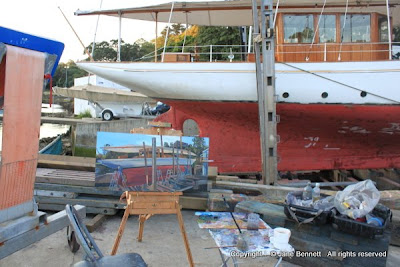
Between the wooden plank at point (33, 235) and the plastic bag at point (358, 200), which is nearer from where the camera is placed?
the wooden plank at point (33, 235)

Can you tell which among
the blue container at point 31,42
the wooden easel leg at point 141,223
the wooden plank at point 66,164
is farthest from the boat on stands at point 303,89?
the blue container at point 31,42

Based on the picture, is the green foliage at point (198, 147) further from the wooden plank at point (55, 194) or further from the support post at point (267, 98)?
the wooden plank at point (55, 194)

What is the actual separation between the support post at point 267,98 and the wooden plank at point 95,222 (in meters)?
2.85

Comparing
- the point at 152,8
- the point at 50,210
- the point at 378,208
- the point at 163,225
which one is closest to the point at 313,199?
the point at 378,208

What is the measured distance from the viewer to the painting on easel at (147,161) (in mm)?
4508

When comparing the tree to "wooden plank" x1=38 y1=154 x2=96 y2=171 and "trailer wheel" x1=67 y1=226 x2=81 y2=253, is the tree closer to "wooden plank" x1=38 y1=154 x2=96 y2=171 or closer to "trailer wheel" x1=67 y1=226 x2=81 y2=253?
"wooden plank" x1=38 y1=154 x2=96 y2=171

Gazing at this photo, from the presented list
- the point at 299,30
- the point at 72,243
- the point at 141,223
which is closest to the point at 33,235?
the point at 72,243

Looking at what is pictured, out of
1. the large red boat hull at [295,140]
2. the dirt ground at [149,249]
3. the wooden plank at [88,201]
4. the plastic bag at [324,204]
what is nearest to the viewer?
the dirt ground at [149,249]

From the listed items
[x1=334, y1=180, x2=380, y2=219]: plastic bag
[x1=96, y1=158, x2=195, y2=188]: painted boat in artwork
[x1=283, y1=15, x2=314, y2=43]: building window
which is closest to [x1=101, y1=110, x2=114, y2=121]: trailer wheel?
[x1=283, y1=15, x2=314, y2=43]: building window

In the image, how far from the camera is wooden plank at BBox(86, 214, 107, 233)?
494 cm

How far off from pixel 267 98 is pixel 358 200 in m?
2.88

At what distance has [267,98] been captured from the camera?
6.61 metres

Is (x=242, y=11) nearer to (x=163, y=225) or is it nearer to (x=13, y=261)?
(x=163, y=225)

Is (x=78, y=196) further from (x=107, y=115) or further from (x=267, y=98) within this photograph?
(x=107, y=115)
